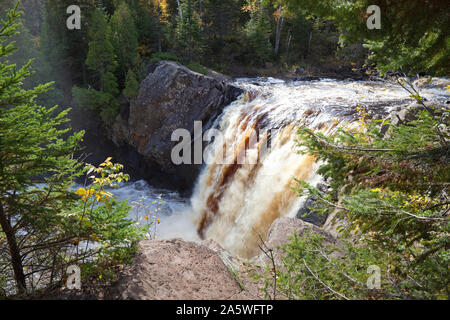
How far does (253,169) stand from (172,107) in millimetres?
7470

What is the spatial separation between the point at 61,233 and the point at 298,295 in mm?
3254

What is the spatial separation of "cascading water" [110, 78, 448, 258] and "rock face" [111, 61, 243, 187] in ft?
3.45

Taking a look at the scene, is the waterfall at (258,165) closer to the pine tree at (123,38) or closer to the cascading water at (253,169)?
the cascading water at (253,169)

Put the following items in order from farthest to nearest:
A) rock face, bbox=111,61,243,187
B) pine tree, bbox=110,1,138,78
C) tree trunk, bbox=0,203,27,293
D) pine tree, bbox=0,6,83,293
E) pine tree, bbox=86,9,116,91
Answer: pine tree, bbox=110,1,138,78 < pine tree, bbox=86,9,116,91 < rock face, bbox=111,61,243,187 < tree trunk, bbox=0,203,27,293 < pine tree, bbox=0,6,83,293

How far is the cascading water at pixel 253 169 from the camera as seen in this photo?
8672 mm

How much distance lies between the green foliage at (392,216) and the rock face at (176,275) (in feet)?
4.47

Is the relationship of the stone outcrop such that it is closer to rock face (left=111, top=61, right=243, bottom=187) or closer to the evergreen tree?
rock face (left=111, top=61, right=243, bottom=187)

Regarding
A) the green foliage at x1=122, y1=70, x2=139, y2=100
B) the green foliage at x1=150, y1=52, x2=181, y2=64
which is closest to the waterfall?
the green foliage at x1=122, y1=70, x2=139, y2=100

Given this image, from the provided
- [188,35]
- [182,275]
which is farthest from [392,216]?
[188,35]

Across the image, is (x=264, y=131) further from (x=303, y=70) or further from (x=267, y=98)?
(x=303, y=70)

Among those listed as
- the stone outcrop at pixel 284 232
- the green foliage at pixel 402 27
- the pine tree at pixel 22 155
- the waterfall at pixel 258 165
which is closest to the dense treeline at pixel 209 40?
the green foliage at pixel 402 27

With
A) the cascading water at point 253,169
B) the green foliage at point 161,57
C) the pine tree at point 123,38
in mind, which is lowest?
the cascading water at point 253,169

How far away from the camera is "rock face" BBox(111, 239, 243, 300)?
3525mm

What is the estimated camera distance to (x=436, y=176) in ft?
9.21
